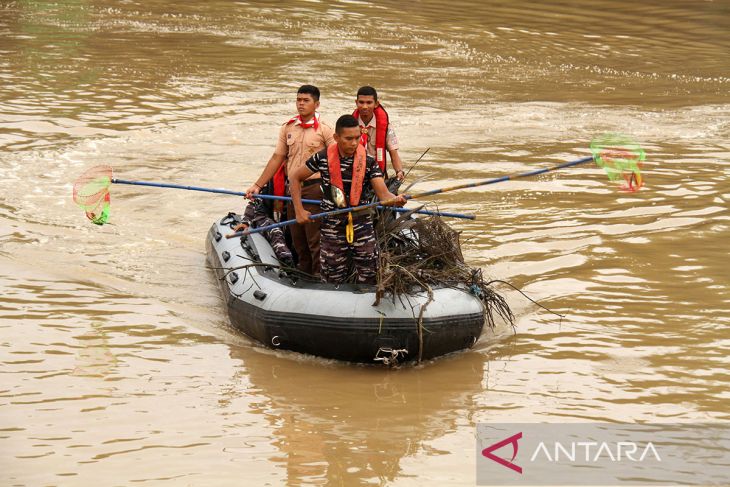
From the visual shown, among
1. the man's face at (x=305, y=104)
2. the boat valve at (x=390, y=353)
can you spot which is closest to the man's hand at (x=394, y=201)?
the boat valve at (x=390, y=353)

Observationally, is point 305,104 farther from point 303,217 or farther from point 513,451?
point 513,451

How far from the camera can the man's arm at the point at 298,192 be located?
8141 millimetres

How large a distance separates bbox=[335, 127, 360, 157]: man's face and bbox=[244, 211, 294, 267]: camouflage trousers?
1351 millimetres

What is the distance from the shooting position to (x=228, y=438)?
683 cm

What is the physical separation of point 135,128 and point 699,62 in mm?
9896

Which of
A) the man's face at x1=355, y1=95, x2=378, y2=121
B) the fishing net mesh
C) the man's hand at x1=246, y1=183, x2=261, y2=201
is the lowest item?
the man's hand at x1=246, y1=183, x2=261, y2=201

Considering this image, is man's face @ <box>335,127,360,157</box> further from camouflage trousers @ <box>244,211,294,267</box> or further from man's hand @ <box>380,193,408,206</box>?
camouflage trousers @ <box>244,211,294,267</box>

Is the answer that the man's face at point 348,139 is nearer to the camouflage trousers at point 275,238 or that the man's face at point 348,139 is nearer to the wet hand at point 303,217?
the wet hand at point 303,217

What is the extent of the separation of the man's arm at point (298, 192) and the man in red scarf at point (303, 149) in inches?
20.5

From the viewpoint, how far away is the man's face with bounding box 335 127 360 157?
7.70m

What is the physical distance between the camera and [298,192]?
823 centimetres

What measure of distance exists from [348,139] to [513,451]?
92.2 inches

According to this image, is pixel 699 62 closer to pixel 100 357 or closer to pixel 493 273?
pixel 493 273

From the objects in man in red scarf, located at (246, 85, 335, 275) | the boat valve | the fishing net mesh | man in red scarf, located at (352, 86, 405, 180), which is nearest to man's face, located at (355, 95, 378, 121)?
man in red scarf, located at (352, 86, 405, 180)
